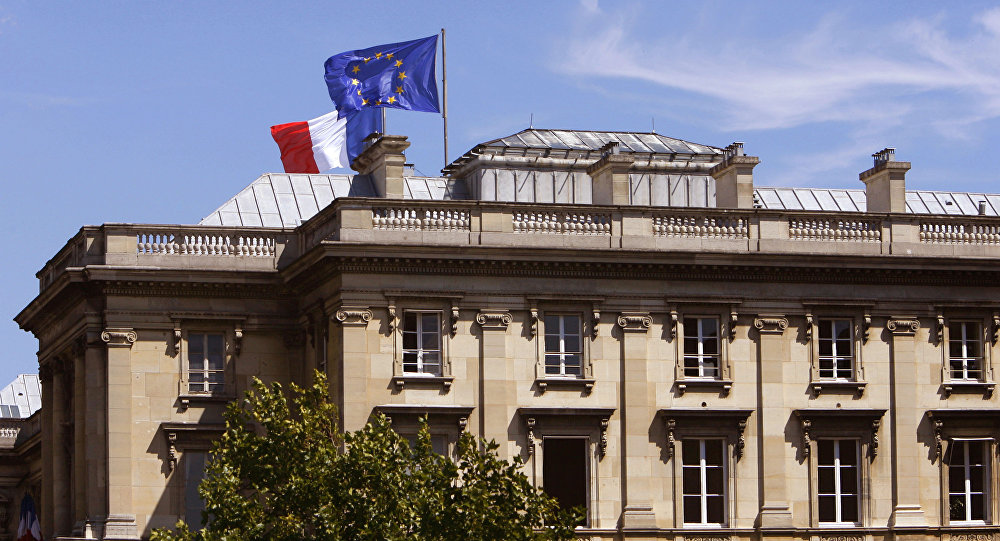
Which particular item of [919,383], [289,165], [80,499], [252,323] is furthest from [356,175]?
[919,383]

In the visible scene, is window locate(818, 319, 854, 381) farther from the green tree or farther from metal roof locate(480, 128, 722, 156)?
the green tree

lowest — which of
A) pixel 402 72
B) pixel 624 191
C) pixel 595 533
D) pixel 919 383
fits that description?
pixel 595 533

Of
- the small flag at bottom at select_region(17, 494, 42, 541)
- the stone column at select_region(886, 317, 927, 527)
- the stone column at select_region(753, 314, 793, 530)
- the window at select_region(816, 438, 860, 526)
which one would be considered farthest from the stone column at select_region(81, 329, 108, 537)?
the stone column at select_region(886, 317, 927, 527)

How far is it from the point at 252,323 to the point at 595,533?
11571 mm

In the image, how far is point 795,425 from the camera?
61.2 meters

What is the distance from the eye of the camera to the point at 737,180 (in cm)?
6456

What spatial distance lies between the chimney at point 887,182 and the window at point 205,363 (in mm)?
19172

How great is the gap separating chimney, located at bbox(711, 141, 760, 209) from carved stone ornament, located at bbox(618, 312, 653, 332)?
5.37 m

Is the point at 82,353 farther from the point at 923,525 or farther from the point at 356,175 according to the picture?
the point at 923,525

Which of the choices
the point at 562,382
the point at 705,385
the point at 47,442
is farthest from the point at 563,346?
the point at 47,442

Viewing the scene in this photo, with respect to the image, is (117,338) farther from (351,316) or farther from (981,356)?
(981,356)

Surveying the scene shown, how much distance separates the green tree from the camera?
165ft

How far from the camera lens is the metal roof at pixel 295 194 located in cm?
6781

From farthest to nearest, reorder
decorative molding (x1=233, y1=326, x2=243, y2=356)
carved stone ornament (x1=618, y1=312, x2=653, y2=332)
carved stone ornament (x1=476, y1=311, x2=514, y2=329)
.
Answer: decorative molding (x1=233, y1=326, x2=243, y2=356), carved stone ornament (x1=618, y1=312, x2=653, y2=332), carved stone ornament (x1=476, y1=311, x2=514, y2=329)
